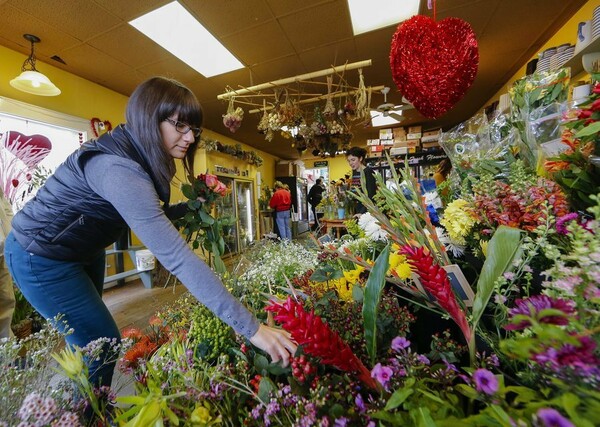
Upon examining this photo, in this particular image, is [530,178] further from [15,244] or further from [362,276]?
[15,244]

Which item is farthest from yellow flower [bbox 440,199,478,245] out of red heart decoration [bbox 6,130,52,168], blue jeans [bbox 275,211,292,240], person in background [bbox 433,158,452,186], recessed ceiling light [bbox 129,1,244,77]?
blue jeans [bbox 275,211,292,240]

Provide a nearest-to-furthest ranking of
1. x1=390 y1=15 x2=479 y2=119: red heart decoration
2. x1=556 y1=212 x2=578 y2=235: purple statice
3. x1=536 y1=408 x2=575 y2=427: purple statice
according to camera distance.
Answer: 1. x1=536 y1=408 x2=575 y2=427: purple statice
2. x1=556 y1=212 x2=578 y2=235: purple statice
3. x1=390 y1=15 x2=479 y2=119: red heart decoration

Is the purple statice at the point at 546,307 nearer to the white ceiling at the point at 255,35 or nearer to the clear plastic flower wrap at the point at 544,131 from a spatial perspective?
the clear plastic flower wrap at the point at 544,131

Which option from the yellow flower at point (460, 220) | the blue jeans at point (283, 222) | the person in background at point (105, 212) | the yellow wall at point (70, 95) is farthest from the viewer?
the blue jeans at point (283, 222)

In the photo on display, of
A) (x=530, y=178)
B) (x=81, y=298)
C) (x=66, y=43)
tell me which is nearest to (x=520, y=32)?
(x=530, y=178)

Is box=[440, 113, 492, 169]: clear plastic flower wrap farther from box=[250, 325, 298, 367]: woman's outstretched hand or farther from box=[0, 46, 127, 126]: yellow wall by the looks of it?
box=[0, 46, 127, 126]: yellow wall

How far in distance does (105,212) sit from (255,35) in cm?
256

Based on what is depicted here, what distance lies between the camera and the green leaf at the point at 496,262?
1.20 feet

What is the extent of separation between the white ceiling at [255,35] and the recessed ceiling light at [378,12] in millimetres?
73

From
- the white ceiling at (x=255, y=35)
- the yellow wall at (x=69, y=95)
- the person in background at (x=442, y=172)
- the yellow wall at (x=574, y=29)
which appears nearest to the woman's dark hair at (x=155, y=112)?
the white ceiling at (x=255, y=35)

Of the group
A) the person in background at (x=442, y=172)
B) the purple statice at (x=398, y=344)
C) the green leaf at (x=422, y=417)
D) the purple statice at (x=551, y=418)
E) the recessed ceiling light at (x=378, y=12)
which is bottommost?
the green leaf at (x=422, y=417)

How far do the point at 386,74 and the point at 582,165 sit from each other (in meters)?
3.72

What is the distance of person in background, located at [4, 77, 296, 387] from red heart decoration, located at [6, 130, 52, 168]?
2.19m

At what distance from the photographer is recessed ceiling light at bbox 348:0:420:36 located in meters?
2.35
